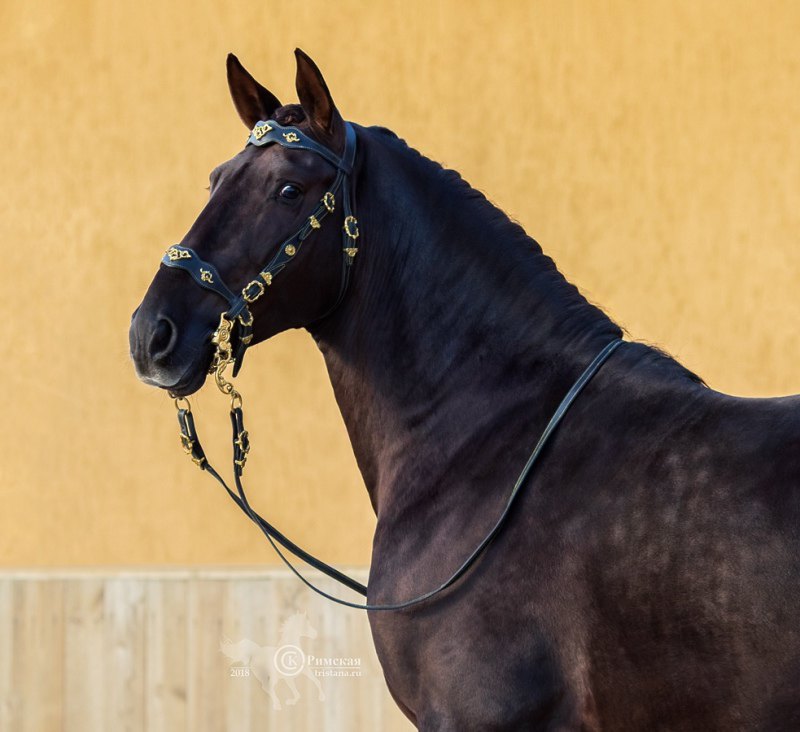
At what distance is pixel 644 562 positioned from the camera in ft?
6.80

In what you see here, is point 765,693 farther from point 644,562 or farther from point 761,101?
point 761,101

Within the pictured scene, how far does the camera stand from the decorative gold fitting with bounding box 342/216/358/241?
2604 mm

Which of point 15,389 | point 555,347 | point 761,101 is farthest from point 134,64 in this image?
point 555,347

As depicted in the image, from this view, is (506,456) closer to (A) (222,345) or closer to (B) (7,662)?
(A) (222,345)

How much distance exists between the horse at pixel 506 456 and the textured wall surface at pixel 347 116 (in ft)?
9.35

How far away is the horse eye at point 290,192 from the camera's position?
2.55m

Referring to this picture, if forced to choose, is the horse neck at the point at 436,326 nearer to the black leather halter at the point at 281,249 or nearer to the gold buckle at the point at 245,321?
the black leather halter at the point at 281,249

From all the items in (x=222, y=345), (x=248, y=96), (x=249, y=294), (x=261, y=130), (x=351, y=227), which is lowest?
(x=222, y=345)

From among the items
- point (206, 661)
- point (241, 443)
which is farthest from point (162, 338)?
point (206, 661)

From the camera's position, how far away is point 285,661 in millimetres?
5293

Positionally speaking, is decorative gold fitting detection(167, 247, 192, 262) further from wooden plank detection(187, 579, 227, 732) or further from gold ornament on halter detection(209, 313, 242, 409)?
wooden plank detection(187, 579, 227, 732)

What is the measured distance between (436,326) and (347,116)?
3.25 metres

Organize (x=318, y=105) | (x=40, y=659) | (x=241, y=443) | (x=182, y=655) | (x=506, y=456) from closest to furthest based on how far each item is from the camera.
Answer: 1. (x=506, y=456)
2. (x=318, y=105)
3. (x=241, y=443)
4. (x=182, y=655)
5. (x=40, y=659)

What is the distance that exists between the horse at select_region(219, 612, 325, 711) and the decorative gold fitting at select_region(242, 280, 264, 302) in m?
3.06
